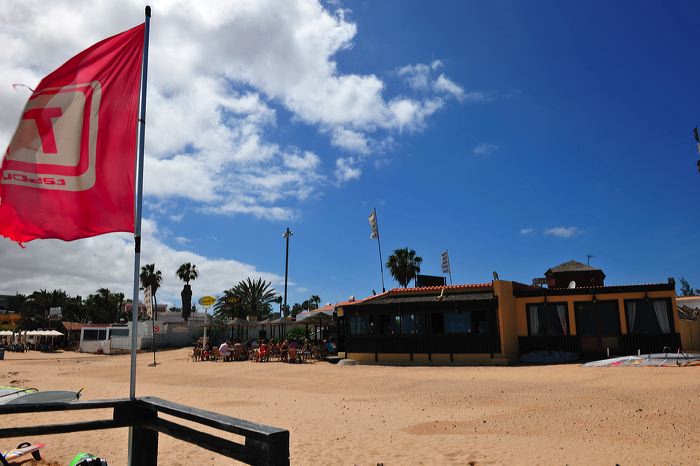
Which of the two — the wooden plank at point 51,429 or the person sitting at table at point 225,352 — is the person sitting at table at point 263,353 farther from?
the wooden plank at point 51,429

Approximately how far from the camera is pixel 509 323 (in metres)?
23.3

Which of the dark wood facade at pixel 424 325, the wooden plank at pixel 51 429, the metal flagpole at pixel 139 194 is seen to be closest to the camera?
the wooden plank at pixel 51 429

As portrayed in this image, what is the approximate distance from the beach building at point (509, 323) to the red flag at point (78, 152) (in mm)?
20250

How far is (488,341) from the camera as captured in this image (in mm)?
22750

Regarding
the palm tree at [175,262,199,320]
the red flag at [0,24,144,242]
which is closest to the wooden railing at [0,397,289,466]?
the red flag at [0,24,144,242]

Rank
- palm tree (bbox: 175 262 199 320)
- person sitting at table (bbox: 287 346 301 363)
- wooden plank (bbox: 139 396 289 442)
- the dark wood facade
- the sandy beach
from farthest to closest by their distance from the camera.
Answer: palm tree (bbox: 175 262 199 320), person sitting at table (bbox: 287 346 301 363), the dark wood facade, the sandy beach, wooden plank (bbox: 139 396 289 442)

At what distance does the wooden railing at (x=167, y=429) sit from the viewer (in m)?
2.76

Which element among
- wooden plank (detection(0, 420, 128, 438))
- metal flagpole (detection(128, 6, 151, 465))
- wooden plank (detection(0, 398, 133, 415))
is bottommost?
wooden plank (detection(0, 420, 128, 438))

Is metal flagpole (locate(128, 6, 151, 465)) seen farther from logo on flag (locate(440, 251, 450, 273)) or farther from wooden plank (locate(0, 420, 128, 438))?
logo on flag (locate(440, 251, 450, 273))

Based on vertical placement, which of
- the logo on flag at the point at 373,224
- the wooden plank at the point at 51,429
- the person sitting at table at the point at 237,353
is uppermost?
the logo on flag at the point at 373,224

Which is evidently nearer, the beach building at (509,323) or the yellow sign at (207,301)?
the beach building at (509,323)

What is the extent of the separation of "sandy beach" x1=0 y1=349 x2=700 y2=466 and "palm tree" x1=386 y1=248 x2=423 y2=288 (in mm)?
29494

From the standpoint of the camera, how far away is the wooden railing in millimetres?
2762

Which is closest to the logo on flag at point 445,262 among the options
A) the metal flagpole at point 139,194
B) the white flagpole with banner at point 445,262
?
the white flagpole with banner at point 445,262
